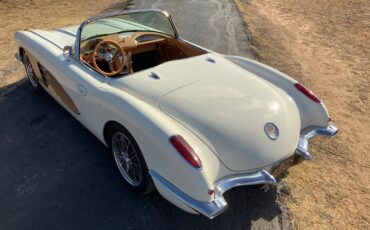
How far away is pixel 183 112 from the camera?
11.3ft

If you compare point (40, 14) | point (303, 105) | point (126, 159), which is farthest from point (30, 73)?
point (40, 14)

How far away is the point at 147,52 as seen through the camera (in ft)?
16.5

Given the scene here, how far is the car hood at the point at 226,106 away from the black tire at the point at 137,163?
1.47 ft

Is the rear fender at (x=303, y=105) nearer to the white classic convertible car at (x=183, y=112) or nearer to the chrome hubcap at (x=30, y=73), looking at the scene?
the white classic convertible car at (x=183, y=112)

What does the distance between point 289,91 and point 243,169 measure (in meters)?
1.45

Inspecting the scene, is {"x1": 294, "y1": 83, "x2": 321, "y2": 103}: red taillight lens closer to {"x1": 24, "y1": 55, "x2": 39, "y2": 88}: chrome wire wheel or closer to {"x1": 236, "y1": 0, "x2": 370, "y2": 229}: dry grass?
{"x1": 236, "y1": 0, "x2": 370, "y2": 229}: dry grass

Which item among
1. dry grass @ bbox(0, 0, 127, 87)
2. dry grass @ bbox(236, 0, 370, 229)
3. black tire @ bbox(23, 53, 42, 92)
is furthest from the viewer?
dry grass @ bbox(0, 0, 127, 87)

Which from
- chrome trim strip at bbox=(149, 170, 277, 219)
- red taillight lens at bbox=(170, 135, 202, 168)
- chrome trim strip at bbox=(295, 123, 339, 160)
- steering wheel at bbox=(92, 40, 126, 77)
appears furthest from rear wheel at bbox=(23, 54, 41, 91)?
chrome trim strip at bbox=(295, 123, 339, 160)

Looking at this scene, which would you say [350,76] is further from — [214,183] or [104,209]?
[104,209]

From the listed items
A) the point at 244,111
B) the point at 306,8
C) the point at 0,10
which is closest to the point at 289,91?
the point at 244,111

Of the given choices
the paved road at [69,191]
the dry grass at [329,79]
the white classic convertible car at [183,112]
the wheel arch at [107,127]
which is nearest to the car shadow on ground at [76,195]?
the paved road at [69,191]

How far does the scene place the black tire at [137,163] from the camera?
3.31 m

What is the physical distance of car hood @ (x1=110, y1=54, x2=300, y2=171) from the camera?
3195 millimetres

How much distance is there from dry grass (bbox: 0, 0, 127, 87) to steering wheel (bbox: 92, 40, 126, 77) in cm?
357
